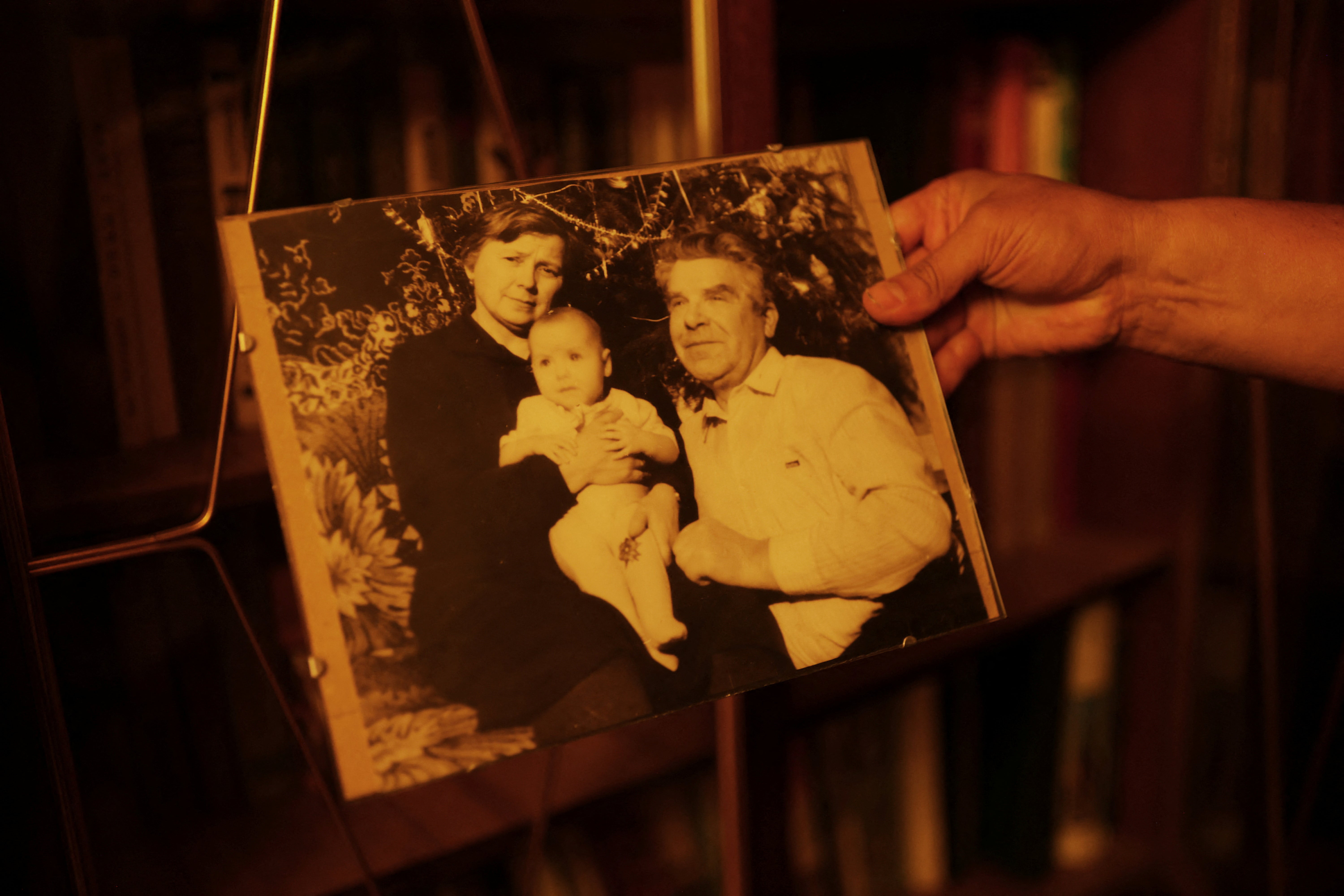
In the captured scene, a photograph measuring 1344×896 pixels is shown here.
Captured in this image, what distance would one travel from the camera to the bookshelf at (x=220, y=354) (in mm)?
630

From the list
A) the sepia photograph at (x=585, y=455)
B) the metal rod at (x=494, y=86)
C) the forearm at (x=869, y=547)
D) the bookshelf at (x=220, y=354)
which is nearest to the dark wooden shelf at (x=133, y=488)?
the bookshelf at (x=220, y=354)

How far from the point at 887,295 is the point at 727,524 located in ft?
0.70

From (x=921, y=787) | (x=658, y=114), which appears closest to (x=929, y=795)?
(x=921, y=787)

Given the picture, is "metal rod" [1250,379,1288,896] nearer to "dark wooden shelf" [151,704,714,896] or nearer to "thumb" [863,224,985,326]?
"thumb" [863,224,985,326]

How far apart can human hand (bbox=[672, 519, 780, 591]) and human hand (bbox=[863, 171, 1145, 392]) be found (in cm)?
20

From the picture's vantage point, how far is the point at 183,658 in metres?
A: 0.72

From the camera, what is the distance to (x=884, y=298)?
64 cm

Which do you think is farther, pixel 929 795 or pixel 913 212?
pixel 929 795

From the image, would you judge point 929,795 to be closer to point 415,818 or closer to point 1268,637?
point 1268,637

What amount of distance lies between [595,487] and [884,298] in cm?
26

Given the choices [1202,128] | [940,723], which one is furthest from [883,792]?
[1202,128]

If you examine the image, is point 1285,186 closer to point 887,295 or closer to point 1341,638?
point 1341,638

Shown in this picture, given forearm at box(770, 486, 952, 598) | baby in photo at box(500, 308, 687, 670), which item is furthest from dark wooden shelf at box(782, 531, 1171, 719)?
baby in photo at box(500, 308, 687, 670)

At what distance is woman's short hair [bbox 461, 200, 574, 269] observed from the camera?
543mm
